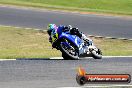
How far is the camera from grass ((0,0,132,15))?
3653 cm

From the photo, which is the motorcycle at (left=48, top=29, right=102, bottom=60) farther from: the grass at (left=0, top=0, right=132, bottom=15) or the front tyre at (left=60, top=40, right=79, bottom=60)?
the grass at (left=0, top=0, right=132, bottom=15)

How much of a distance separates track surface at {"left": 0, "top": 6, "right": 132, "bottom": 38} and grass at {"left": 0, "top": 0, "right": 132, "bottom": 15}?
12.2 feet

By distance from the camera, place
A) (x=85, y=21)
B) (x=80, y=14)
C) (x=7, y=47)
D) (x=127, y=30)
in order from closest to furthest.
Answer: (x=7, y=47), (x=127, y=30), (x=85, y=21), (x=80, y=14)

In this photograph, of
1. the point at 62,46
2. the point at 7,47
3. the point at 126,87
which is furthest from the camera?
the point at 7,47

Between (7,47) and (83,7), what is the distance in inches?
626

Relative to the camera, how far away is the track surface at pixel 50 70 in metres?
11.4

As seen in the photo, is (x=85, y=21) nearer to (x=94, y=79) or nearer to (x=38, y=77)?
(x=38, y=77)

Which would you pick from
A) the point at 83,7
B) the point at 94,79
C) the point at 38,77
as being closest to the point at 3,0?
the point at 83,7

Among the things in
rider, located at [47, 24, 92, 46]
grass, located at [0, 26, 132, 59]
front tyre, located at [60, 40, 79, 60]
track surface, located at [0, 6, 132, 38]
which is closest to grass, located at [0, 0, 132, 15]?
track surface, located at [0, 6, 132, 38]

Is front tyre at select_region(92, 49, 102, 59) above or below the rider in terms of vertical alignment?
below

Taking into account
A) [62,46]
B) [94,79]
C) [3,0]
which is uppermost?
[94,79]

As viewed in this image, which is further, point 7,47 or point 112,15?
point 112,15

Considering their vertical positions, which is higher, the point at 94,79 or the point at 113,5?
the point at 94,79

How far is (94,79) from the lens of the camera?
371 inches
